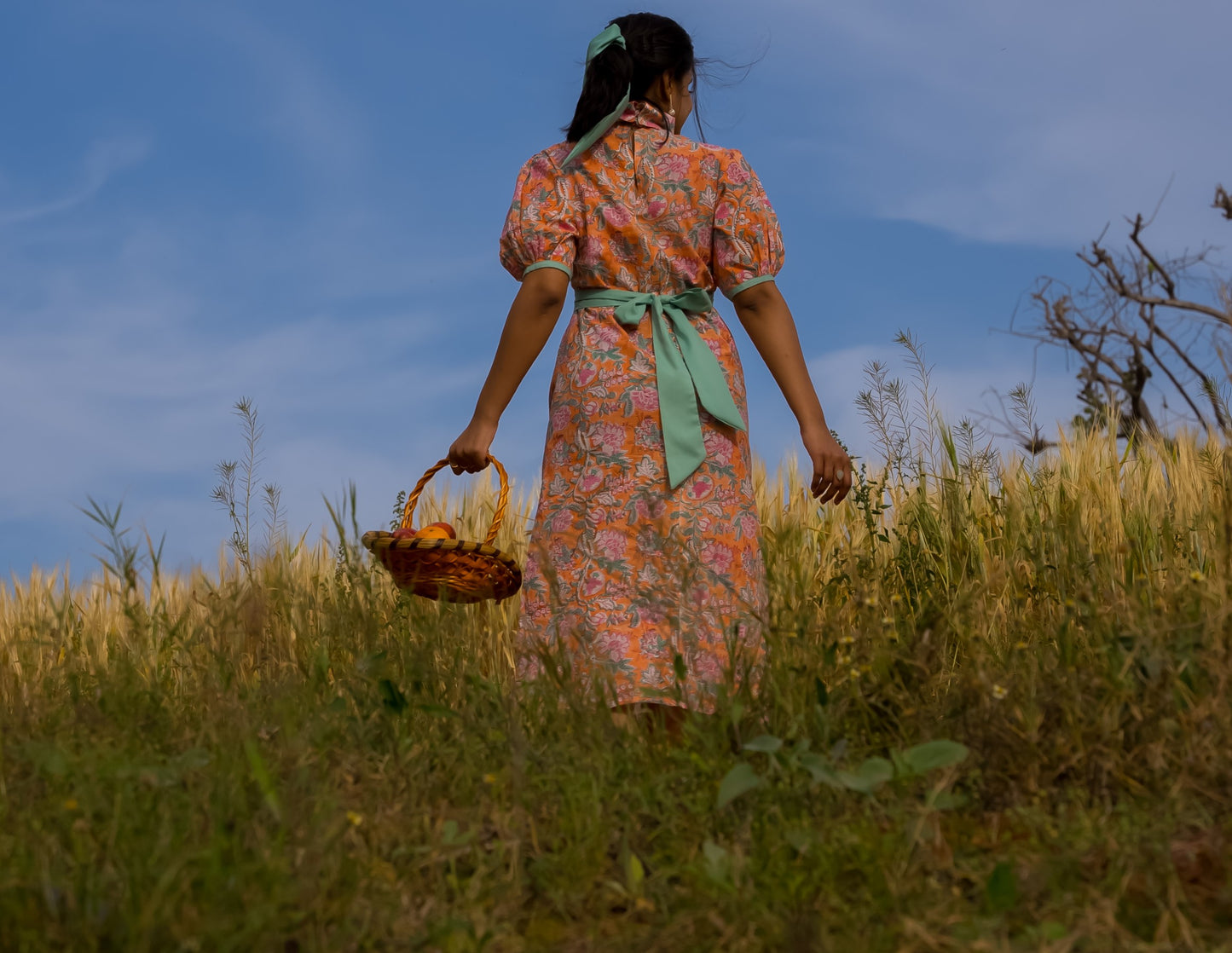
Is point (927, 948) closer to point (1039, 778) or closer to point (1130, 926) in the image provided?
point (1130, 926)

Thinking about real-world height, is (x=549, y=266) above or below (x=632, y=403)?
above

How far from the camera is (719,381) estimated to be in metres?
3.05

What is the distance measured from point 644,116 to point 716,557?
121 centimetres

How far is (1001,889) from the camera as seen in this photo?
1681 mm

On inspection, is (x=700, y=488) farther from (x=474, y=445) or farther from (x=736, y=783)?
(x=736, y=783)

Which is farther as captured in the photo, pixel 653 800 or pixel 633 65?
pixel 633 65

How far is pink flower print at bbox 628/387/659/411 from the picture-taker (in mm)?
3002

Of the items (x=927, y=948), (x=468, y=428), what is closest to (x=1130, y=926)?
(x=927, y=948)

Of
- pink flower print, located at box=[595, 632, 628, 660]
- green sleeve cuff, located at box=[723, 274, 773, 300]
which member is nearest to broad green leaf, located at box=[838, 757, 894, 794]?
pink flower print, located at box=[595, 632, 628, 660]

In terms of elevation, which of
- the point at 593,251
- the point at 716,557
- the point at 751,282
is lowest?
the point at 716,557

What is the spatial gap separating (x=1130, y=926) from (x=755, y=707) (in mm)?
745

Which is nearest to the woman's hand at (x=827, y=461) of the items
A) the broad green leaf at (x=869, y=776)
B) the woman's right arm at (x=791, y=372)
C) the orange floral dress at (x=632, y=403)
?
the woman's right arm at (x=791, y=372)

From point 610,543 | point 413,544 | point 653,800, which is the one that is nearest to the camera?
point 653,800

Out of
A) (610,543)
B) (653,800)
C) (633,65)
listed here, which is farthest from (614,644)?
(633,65)
